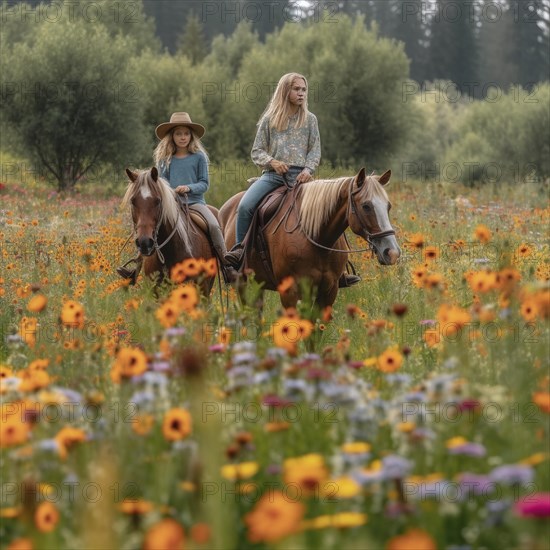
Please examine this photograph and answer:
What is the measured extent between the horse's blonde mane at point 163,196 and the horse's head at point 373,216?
175 centimetres

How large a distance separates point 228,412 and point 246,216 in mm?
4632

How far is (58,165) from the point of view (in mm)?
31516

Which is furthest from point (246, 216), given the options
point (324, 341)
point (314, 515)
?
point (314, 515)

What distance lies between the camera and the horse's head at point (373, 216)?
21.0 feet

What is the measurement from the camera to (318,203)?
722 cm

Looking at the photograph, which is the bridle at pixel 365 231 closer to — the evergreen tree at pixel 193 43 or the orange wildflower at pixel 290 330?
the orange wildflower at pixel 290 330

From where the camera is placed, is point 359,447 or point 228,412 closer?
point 359,447

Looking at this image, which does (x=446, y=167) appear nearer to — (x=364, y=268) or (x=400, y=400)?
(x=364, y=268)

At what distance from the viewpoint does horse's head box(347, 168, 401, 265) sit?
639 cm

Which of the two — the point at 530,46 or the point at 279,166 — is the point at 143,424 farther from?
the point at 530,46

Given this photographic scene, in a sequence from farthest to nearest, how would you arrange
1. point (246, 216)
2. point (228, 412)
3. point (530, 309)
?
point (246, 216) → point (530, 309) → point (228, 412)

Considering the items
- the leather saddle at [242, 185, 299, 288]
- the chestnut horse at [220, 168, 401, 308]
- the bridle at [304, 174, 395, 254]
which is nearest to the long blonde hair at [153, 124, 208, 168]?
the leather saddle at [242, 185, 299, 288]

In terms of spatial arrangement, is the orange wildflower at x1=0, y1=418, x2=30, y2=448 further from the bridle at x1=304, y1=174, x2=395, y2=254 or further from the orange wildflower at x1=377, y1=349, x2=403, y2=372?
the bridle at x1=304, y1=174, x2=395, y2=254

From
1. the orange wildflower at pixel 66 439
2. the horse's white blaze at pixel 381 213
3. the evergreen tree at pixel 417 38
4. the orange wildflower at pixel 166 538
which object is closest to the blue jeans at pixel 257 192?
the horse's white blaze at pixel 381 213
